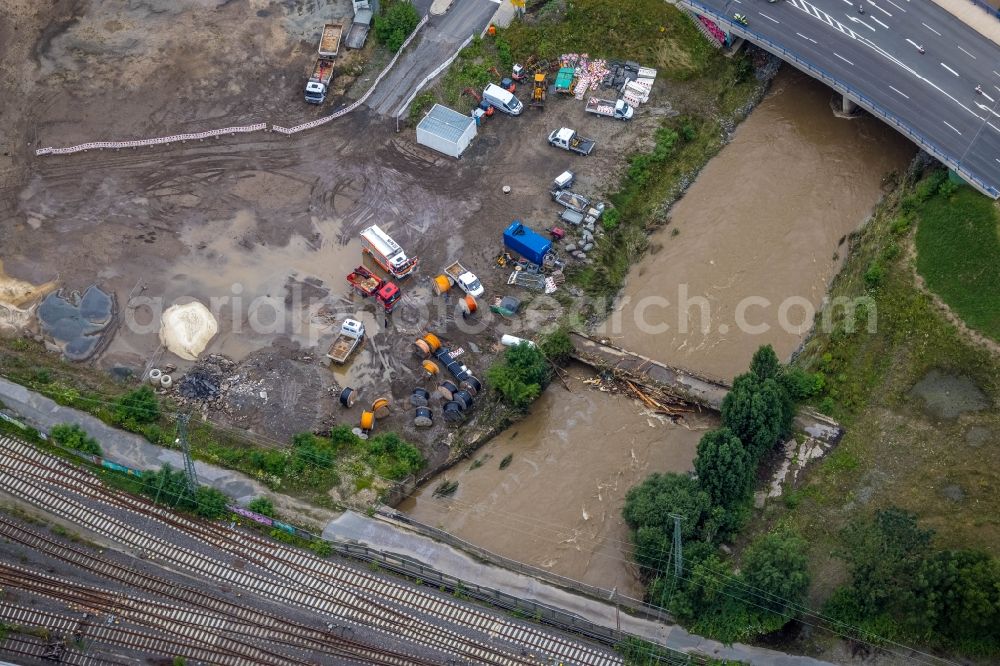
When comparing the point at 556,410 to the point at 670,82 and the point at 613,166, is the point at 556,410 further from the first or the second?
the point at 670,82

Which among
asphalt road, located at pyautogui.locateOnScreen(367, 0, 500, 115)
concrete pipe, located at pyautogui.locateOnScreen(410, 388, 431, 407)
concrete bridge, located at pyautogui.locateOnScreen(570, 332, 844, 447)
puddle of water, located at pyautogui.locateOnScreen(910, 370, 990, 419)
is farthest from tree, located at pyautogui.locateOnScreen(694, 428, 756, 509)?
asphalt road, located at pyautogui.locateOnScreen(367, 0, 500, 115)

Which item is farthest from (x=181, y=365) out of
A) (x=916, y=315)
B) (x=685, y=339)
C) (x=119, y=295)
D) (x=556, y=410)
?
(x=916, y=315)

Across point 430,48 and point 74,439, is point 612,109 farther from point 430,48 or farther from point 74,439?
point 74,439

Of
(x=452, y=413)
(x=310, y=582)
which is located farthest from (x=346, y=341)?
(x=310, y=582)

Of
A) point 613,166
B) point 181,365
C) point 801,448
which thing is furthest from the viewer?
point 613,166

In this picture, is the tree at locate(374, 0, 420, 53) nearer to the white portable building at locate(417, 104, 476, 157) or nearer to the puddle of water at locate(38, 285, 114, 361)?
the white portable building at locate(417, 104, 476, 157)

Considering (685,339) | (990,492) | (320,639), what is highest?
(990,492)

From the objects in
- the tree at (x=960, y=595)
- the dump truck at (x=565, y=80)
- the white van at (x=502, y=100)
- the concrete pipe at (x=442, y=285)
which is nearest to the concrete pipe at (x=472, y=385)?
the concrete pipe at (x=442, y=285)
